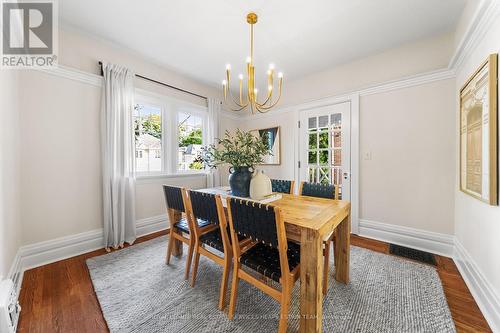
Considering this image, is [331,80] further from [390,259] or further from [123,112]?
[123,112]

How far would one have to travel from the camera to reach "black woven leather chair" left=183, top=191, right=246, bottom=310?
1.50 m

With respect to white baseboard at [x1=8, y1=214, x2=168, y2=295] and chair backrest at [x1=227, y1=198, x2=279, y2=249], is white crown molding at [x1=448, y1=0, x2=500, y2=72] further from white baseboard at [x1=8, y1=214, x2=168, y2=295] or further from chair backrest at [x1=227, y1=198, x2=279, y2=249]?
white baseboard at [x1=8, y1=214, x2=168, y2=295]

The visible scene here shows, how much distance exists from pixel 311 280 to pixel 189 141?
3064 mm

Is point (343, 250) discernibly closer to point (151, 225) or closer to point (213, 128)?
point (151, 225)

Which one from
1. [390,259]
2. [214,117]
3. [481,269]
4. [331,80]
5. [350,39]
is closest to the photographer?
[481,269]

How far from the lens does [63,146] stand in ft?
7.38

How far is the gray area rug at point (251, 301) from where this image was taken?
1.34m

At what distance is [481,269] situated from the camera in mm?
1559

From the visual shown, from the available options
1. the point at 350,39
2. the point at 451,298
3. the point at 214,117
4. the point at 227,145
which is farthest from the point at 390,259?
the point at 214,117

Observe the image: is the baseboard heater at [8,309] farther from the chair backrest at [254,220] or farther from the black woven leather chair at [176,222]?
the chair backrest at [254,220]

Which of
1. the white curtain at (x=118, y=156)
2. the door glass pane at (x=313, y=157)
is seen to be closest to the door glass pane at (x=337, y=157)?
the door glass pane at (x=313, y=157)

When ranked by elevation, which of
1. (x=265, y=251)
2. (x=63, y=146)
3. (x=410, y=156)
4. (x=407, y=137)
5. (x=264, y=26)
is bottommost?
(x=265, y=251)

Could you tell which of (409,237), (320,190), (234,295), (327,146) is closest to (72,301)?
(234,295)

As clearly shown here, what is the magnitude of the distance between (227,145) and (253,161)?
299 mm
